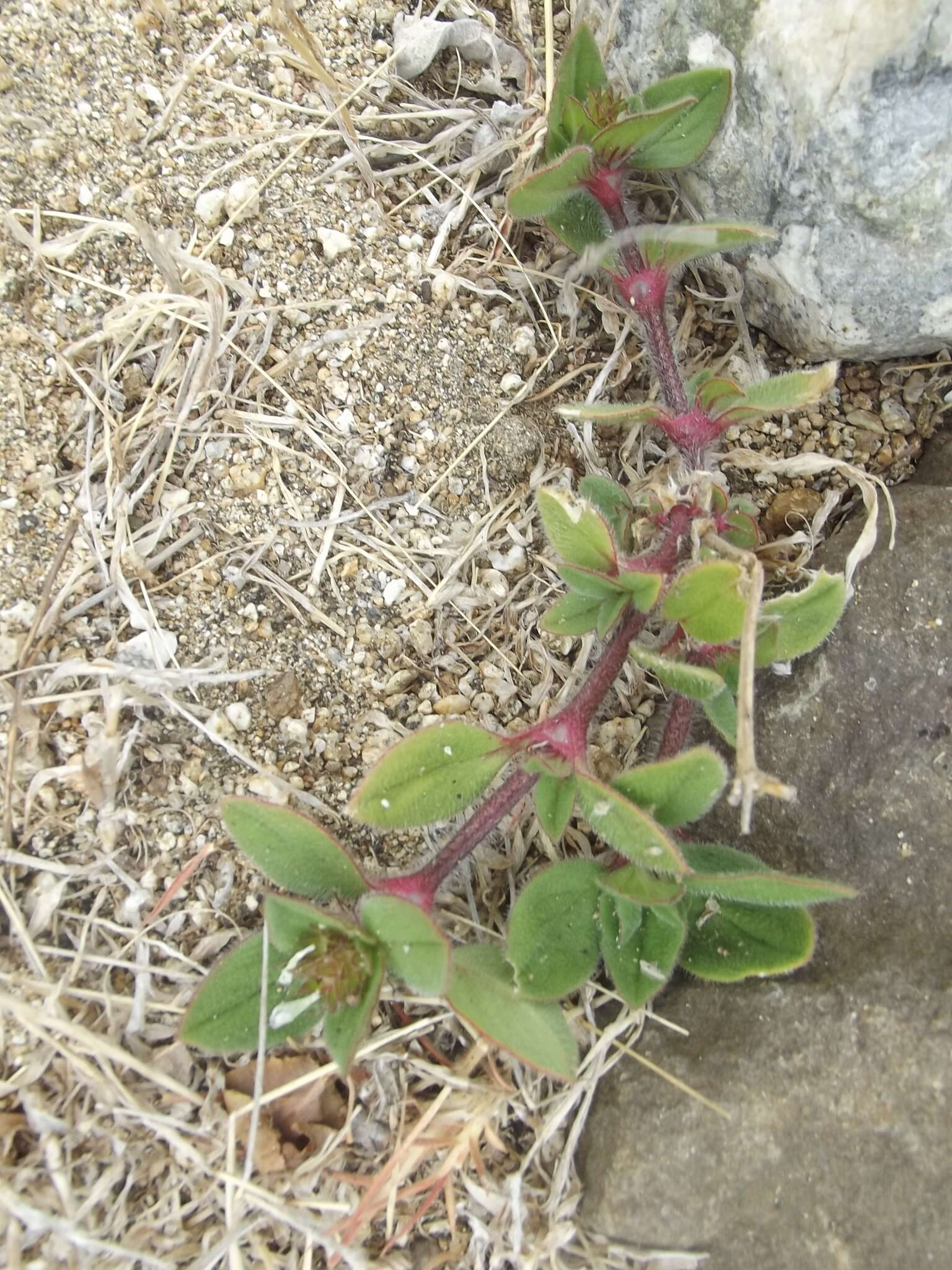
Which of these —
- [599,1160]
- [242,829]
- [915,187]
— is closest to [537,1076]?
[599,1160]

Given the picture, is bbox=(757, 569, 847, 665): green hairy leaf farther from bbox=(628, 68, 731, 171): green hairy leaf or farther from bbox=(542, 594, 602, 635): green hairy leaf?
bbox=(628, 68, 731, 171): green hairy leaf

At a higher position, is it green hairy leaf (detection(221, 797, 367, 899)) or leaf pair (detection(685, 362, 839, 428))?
leaf pair (detection(685, 362, 839, 428))

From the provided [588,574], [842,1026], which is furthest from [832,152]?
[842,1026]

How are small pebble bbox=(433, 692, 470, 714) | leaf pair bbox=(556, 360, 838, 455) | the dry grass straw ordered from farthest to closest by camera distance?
small pebble bbox=(433, 692, 470, 714) → leaf pair bbox=(556, 360, 838, 455) → the dry grass straw

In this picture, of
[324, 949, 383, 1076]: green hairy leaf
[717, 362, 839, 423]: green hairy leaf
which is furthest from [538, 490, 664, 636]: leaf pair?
[324, 949, 383, 1076]: green hairy leaf

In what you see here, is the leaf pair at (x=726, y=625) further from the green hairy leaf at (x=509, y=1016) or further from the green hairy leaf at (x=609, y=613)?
the green hairy leaf at (x=509, y=1016)
